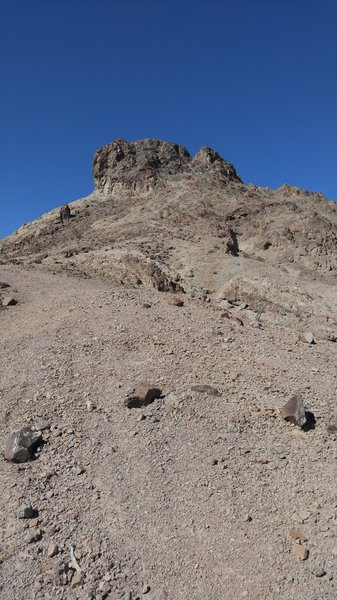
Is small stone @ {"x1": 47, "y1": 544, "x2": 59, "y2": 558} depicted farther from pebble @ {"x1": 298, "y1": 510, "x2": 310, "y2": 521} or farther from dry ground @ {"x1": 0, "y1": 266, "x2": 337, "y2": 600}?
pebble @ {"x1": 298, "y1": 510, "x2": 310, "y2": 521}

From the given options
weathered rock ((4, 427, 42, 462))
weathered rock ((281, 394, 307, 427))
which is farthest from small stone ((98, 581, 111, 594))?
weathered rock ((281, 394, 307, 427))

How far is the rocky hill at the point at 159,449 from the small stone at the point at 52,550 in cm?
1

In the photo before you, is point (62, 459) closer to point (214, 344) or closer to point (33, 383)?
point (33, 383)

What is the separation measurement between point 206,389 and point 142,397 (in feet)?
4.04

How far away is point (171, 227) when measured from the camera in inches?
985

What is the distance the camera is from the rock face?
1337 inches

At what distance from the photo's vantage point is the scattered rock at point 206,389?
758 centimetres

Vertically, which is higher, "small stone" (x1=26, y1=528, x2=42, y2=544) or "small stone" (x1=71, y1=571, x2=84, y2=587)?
"small stone" (x1=26, y1=528, x2=42, y2=544)

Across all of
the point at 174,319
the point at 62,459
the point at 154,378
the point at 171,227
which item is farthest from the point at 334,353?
the point at 171,227

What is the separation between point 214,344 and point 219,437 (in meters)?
3.35

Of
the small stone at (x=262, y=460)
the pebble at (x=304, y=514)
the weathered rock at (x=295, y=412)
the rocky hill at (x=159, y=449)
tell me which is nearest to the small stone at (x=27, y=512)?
the rocky hill at (x=159, y=449)

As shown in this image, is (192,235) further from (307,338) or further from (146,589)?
(146,589)

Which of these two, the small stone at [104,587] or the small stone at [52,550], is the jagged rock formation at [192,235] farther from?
the small stone at [104,587]

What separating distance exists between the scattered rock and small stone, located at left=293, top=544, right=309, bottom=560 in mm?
3042
